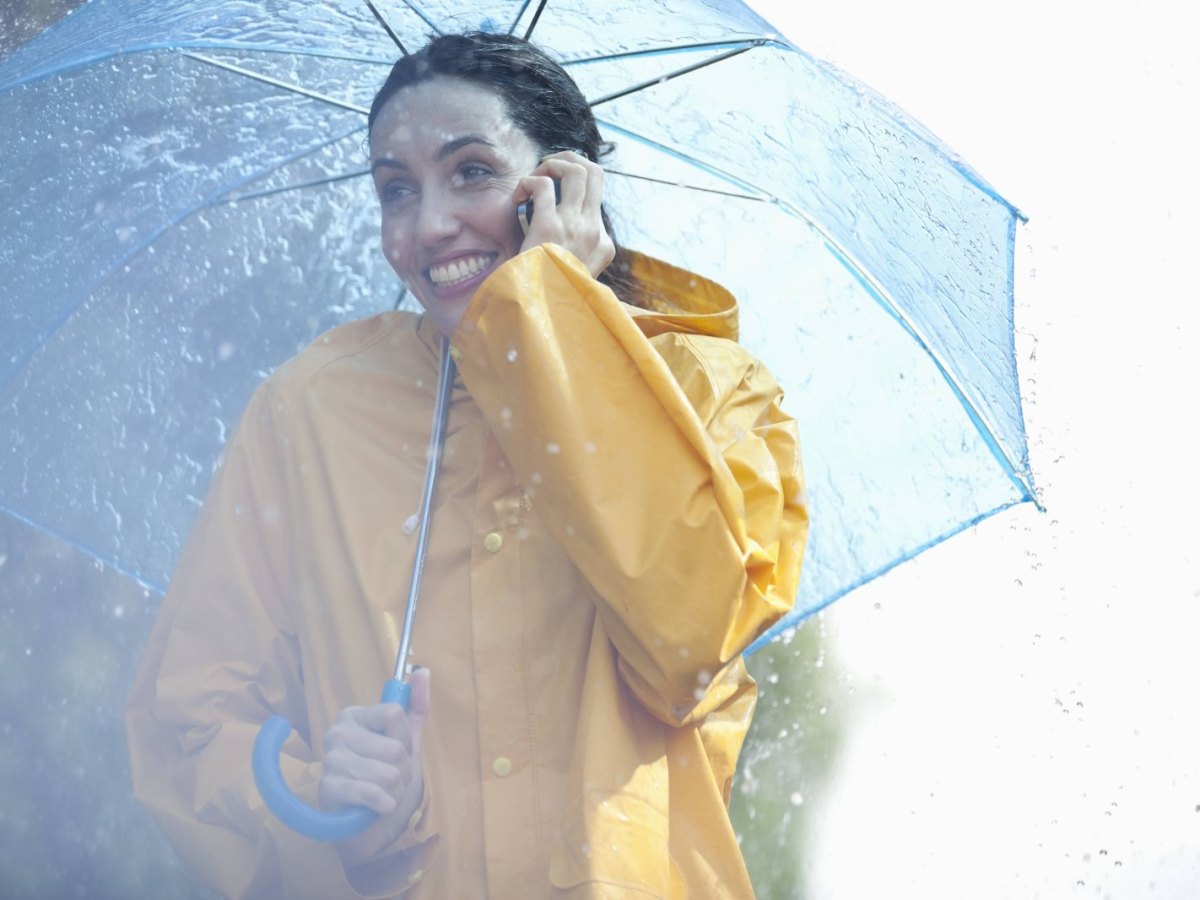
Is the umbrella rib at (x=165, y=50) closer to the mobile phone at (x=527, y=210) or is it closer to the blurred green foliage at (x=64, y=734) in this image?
the mobile phone at (x=527, y=210)

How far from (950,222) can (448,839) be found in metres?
1.33

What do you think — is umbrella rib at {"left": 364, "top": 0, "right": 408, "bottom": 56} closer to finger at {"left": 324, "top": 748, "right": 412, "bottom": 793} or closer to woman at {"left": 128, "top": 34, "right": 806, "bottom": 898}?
woman at {"left": 128, "top": 34, "right": 806, "bottom": 898}

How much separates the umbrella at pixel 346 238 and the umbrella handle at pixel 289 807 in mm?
723

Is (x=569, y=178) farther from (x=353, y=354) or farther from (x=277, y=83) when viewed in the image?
(x=277, y=83)

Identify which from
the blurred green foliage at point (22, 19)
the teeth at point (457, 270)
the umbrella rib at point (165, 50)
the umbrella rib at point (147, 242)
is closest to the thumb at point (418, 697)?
the teeth at point (457, 270)

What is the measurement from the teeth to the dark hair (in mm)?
251

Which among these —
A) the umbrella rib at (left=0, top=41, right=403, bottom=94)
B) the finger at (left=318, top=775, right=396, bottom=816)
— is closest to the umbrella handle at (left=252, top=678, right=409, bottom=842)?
the finger at (left=318, top=775, right=396, bottom=816)

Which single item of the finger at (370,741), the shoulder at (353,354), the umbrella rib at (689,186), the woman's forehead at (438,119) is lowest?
the finger at (370,741)

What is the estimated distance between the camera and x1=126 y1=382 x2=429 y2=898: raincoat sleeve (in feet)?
6.37

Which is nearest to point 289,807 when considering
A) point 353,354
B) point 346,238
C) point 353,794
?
point 353,794

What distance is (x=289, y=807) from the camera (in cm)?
167

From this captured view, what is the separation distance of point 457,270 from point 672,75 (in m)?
0.57

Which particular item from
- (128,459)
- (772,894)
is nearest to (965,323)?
(128,459)

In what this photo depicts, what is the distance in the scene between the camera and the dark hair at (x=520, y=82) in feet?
7.13
